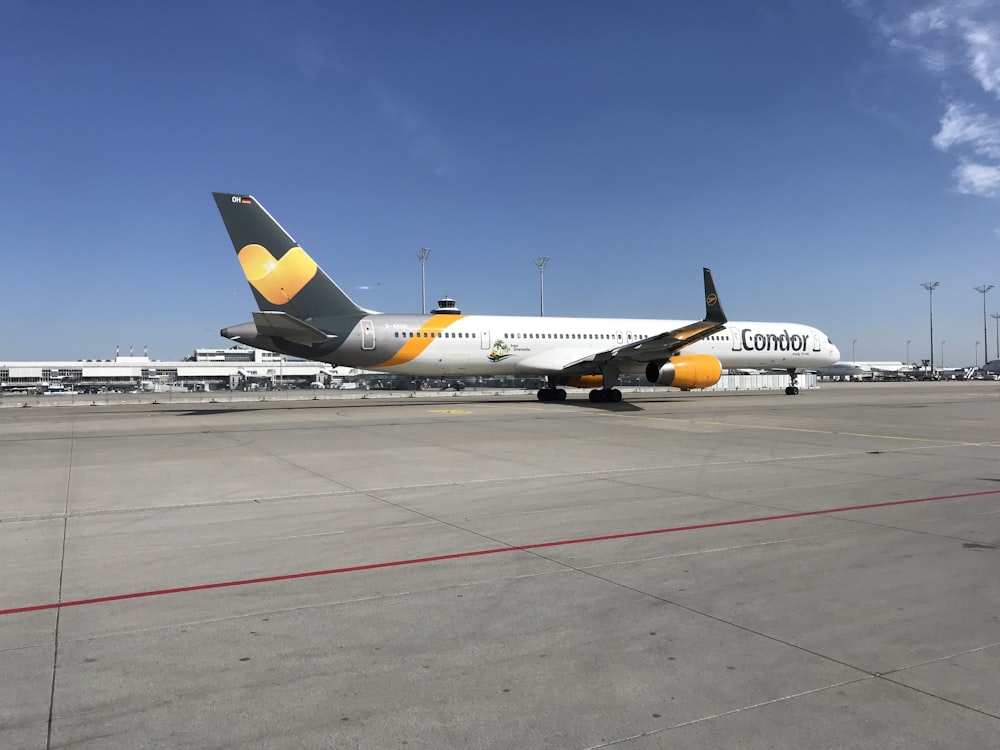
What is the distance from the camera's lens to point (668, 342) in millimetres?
26594

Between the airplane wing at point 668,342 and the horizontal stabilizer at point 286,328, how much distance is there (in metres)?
11.0

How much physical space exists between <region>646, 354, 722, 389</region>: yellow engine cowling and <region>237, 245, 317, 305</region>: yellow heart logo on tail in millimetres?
13583

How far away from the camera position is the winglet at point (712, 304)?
2427 cm

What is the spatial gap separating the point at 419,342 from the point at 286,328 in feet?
18.5

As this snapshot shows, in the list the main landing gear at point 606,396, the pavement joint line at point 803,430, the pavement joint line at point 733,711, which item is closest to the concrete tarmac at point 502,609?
the pavement joint line at point 733,711

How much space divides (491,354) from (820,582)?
971 inches

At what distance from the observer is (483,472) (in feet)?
34.8

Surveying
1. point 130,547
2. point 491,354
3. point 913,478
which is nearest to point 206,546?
point 130,547

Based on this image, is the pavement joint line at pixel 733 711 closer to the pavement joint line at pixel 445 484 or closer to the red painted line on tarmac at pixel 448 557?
the red painted line on tarmac at pixel 448 557

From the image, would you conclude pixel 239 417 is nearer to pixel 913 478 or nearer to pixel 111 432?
pixel 111 432

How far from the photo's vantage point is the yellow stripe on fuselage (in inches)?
1078

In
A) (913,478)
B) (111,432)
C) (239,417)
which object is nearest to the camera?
(913,478)

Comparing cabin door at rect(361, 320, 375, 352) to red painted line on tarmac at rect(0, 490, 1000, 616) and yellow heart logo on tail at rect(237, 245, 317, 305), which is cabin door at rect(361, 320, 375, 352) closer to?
yellow heart logo on tail at rect(237, 245, 317, 305)

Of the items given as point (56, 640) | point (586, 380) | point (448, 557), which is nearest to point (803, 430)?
point (448, 557)
